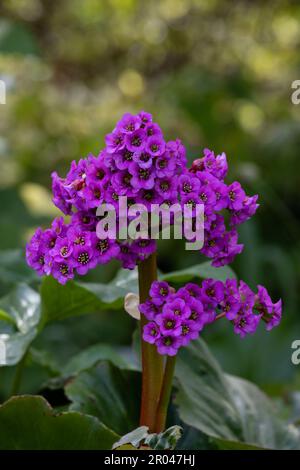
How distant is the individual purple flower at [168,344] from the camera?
0.79m

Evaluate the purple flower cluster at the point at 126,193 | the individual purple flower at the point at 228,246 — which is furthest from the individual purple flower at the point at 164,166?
the individual purple flower at the point at 228,246

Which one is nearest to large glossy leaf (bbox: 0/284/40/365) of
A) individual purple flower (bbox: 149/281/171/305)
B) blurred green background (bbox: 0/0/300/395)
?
individual purple flower (bbox: 149/281/171/305)

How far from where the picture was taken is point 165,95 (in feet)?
10.6

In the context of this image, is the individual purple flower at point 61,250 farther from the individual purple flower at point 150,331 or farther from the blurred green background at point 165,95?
the blurred green background at point 165,95

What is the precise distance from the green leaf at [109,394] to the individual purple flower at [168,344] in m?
0.27


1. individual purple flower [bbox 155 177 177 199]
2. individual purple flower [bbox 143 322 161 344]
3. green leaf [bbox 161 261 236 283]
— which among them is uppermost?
individual purple flower [bbox 155 177 177 199]

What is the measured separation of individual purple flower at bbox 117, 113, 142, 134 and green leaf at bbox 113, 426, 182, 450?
337 millimetres

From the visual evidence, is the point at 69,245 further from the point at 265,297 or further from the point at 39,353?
the point at 39,353

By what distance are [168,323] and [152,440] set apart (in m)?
0.14

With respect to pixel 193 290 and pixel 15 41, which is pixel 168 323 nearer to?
pixel 193 290

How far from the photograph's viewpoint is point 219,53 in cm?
368

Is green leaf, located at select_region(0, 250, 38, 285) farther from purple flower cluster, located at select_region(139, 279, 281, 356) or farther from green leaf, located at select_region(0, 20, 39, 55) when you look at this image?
green leaf, located at select_region(0, 20, 39, 55)

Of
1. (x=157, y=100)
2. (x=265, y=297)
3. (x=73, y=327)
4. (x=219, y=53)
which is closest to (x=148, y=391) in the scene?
(x=265, y=297)

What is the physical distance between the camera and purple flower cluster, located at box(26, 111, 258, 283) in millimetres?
782
